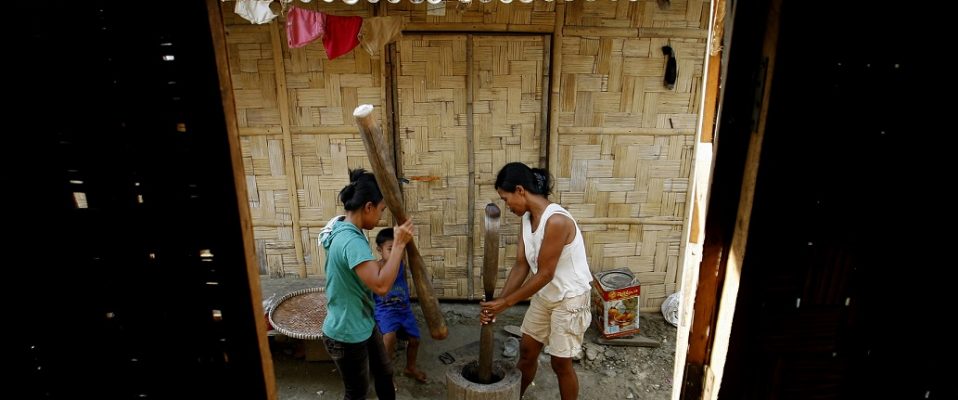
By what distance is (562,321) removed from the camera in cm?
394

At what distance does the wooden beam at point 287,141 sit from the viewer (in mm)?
4949

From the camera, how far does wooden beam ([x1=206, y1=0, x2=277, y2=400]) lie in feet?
3.70

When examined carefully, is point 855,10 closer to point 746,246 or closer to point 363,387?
point 746,246

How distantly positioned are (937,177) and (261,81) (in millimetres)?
5040

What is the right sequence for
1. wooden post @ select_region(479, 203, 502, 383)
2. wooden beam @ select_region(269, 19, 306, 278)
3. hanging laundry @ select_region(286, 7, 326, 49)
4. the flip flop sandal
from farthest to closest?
the flip flop sandal → wooden beam @ select_region(269, 19, 306, 278) → hanging laundry @ select_region(286, 7, 326, 49) → wooden post @ select_region(479, 203, 502, 383)

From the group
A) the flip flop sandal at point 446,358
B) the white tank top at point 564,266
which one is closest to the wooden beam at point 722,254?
the white tank top at point 564,266

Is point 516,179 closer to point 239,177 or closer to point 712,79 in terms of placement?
point 712,79

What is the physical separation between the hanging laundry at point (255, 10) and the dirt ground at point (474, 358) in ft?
8.56

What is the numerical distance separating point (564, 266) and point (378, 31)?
247 cm

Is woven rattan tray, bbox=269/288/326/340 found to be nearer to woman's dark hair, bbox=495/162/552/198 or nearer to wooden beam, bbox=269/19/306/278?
wooden beam, bbox=269/19/306/278

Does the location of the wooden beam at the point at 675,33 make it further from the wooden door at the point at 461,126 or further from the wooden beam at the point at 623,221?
the wooden beam at the point at 623,221

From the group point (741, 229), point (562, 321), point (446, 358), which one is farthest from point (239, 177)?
point (446, 358)

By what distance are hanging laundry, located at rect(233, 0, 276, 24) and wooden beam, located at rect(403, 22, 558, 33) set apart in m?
1.16

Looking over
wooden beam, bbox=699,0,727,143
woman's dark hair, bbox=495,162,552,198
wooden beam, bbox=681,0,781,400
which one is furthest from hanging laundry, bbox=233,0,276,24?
wooden beam, bbox=681,0,781,400
